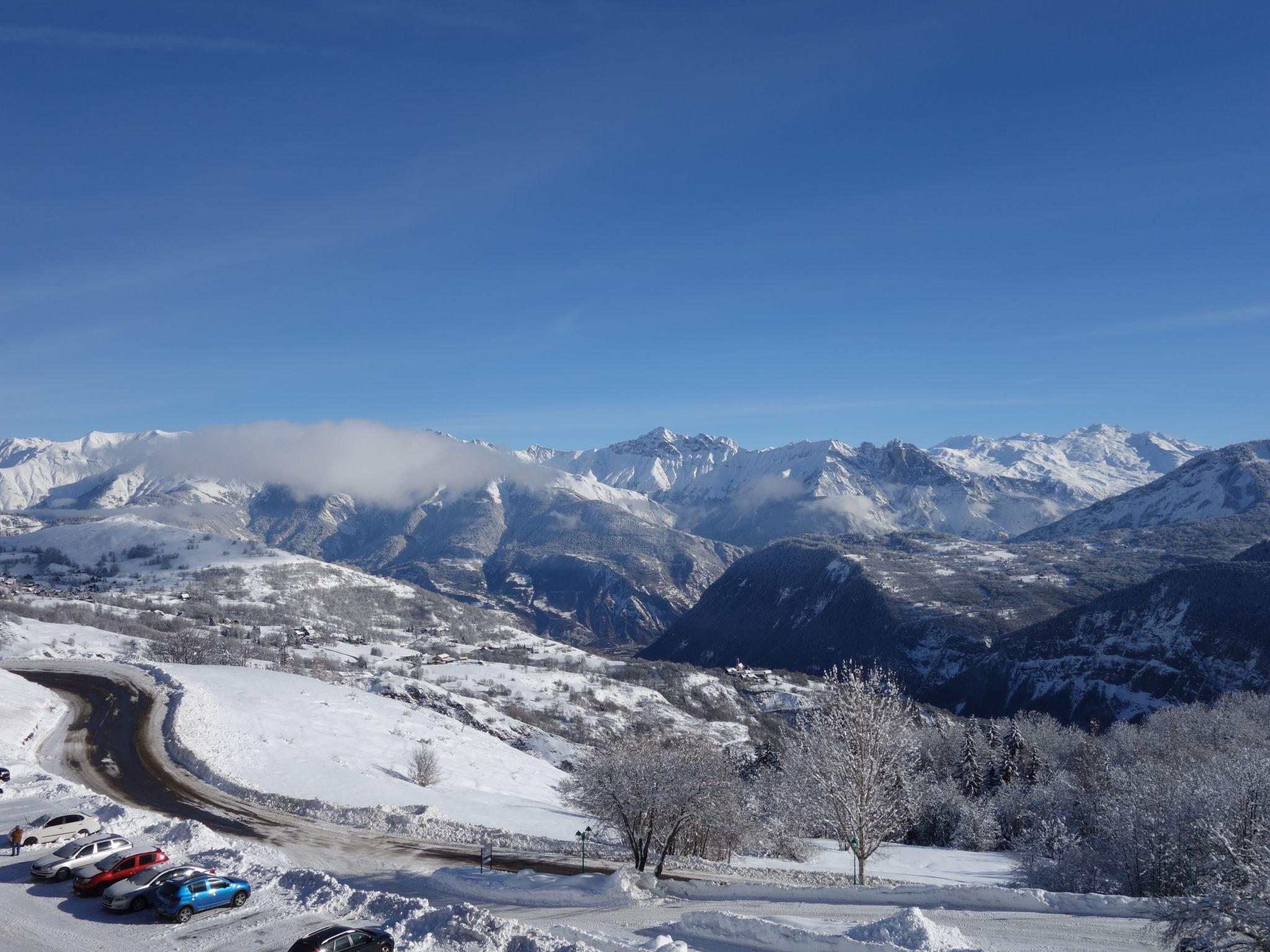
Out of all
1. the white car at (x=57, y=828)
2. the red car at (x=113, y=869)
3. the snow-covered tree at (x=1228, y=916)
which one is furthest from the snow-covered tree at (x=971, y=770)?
the white car at (x=57, y=828)

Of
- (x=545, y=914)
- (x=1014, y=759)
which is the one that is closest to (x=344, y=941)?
(x=545, y=914)

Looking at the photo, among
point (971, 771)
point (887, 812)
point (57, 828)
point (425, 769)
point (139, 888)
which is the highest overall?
point (57, 828)

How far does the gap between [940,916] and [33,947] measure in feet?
117

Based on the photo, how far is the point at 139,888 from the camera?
28719 mm

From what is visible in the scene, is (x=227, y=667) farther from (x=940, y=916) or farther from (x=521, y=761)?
(x=940, y=916)

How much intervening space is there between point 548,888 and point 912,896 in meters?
18.1

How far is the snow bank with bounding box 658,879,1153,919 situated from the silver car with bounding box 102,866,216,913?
2173 cm

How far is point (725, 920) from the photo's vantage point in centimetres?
2812

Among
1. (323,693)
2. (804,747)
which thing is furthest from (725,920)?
(323,693)

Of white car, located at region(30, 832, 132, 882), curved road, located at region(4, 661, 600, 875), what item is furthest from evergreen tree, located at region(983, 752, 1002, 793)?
white car, located at region(30, 832, 132, 882)

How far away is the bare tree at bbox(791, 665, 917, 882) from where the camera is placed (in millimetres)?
45125

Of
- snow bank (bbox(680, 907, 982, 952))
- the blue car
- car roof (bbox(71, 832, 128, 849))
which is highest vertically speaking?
car roof (bbox(71, 832, 128, 849))

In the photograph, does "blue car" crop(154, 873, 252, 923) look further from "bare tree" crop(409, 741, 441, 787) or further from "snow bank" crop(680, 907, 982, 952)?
"bare tree" crop(409, 741, 441, 787)

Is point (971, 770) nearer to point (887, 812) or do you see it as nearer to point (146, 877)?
point (887, 812)
